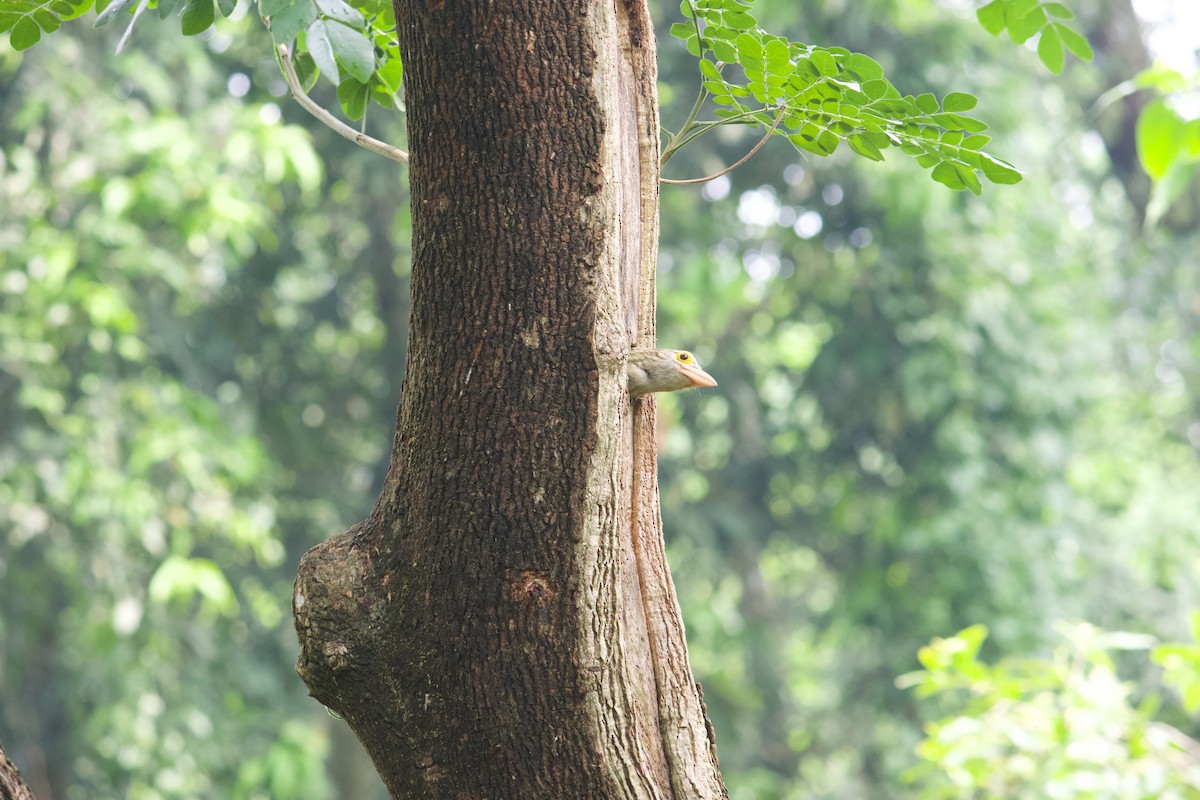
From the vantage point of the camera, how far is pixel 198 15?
5.58ft

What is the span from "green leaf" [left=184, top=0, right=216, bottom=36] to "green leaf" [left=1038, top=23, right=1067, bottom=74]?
3.73 feet

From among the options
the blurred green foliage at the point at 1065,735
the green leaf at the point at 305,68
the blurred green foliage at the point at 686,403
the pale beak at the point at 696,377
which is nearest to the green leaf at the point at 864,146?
the pale beak at the point at 696,377

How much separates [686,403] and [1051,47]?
807 centimetres

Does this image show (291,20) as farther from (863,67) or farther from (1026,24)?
(1026,24)

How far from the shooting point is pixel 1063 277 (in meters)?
9.10

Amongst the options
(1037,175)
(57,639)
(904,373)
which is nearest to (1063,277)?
(1037,175)

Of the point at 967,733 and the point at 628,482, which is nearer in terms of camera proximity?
the point at 628,482

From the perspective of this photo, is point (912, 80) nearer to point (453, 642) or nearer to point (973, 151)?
point (973, 151)

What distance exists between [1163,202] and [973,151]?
0.95m

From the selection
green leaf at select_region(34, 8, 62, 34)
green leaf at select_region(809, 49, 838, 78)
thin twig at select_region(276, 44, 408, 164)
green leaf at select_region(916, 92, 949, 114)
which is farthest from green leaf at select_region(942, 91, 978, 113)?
green leaf at select_region(34, 8, 62, 34)

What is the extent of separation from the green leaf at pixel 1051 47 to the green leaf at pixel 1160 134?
543 mm

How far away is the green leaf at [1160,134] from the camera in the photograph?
84.7 inches

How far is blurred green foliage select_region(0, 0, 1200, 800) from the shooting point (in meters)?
Result: 5.93

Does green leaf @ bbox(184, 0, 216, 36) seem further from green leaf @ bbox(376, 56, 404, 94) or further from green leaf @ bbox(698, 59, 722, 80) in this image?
green leaf @ bbox(698, 59, 722, 80)
